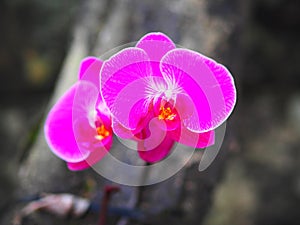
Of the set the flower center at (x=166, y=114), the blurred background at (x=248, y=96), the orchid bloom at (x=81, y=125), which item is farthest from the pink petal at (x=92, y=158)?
the blurred background at (x=248, y=96)

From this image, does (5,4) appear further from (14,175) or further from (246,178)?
(246,178)

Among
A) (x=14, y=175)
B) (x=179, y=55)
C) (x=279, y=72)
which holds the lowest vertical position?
(x=14, y=175)

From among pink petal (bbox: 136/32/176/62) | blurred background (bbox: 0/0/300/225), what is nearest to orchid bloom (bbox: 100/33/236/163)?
pink petal (bbox: 136/32/176/62)

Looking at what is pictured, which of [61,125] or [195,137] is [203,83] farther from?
[61,125]

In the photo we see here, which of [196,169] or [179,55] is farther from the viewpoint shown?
[196,169]

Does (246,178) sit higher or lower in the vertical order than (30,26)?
lower

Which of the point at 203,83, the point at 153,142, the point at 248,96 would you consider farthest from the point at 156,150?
the point at 248,96

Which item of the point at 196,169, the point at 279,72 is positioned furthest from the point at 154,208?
the point at 279,72
